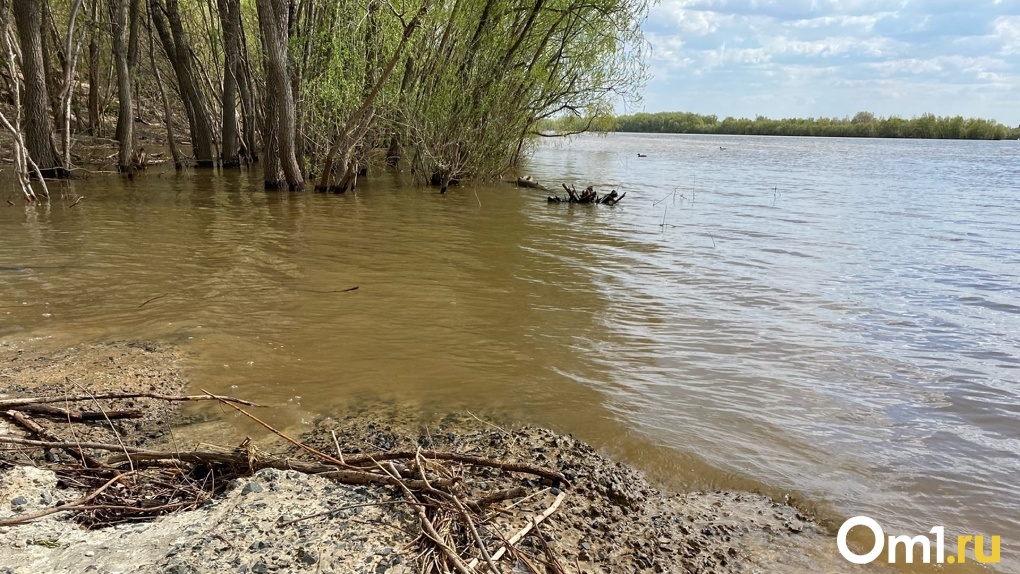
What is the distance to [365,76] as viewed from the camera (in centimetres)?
1255

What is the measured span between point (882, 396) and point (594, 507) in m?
2.94

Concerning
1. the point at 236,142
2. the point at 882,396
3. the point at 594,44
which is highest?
the point at 594,44

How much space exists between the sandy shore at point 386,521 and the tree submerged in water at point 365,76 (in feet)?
29.1

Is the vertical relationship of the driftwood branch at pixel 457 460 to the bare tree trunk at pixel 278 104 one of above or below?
below

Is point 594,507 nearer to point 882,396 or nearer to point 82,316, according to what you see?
point 882,396

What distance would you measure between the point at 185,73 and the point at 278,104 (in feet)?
19.3

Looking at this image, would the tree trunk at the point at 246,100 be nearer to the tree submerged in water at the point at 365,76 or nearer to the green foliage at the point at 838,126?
the tree submerged in water at the point at 365,76

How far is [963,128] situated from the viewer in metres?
67.4

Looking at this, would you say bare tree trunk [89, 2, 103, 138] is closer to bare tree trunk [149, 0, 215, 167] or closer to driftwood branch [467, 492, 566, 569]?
bare tree trunk [149, 0, 215, 167]

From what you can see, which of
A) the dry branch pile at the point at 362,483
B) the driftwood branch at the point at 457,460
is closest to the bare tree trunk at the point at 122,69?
the dry branch pile at the point at 362,483

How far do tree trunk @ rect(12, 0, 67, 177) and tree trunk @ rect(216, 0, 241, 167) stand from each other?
3721 millimetres

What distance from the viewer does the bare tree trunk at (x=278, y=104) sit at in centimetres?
1163

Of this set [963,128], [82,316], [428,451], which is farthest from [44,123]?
[963,128]

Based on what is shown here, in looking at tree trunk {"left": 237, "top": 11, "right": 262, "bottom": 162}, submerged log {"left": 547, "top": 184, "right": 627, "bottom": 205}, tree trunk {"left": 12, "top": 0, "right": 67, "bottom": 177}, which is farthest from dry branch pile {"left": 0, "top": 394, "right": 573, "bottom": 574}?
tree trunk {"left": 237, "top": 11, "right": 262, "bottom": 162}
